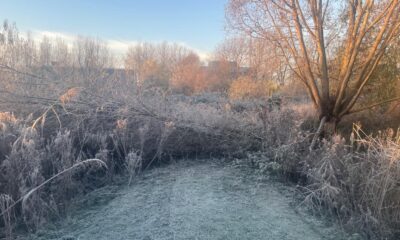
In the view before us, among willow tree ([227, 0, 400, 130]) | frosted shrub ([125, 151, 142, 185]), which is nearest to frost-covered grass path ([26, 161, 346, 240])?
frosted shrub ([125, 151, 142, 185])

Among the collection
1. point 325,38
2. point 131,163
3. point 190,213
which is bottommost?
point 190,213

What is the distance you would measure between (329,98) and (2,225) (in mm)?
6837

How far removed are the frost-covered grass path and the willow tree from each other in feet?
11.6

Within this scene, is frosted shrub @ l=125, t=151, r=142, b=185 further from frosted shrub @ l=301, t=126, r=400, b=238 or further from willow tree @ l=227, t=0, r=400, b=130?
willow tree @ l=227, t=0, r=400, b=130

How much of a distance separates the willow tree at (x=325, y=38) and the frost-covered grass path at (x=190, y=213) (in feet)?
11.6

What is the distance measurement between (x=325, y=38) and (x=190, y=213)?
6.04m

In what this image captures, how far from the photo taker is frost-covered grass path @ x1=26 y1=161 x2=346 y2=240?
10.6 ft

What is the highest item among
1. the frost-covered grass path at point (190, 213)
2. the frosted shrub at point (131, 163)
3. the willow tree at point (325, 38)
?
the willow tree at point (325, 38)

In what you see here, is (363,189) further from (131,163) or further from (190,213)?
(131,163)

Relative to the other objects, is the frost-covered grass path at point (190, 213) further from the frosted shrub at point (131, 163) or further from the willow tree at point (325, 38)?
the willow tree at point (325, 38)

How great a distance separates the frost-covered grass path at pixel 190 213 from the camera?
3229 millimetres

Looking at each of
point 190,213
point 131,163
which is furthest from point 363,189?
point 131,163

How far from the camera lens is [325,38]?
7.59m

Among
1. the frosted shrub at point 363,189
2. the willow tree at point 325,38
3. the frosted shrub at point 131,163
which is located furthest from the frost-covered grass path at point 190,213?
the willow tree at point 325,38
